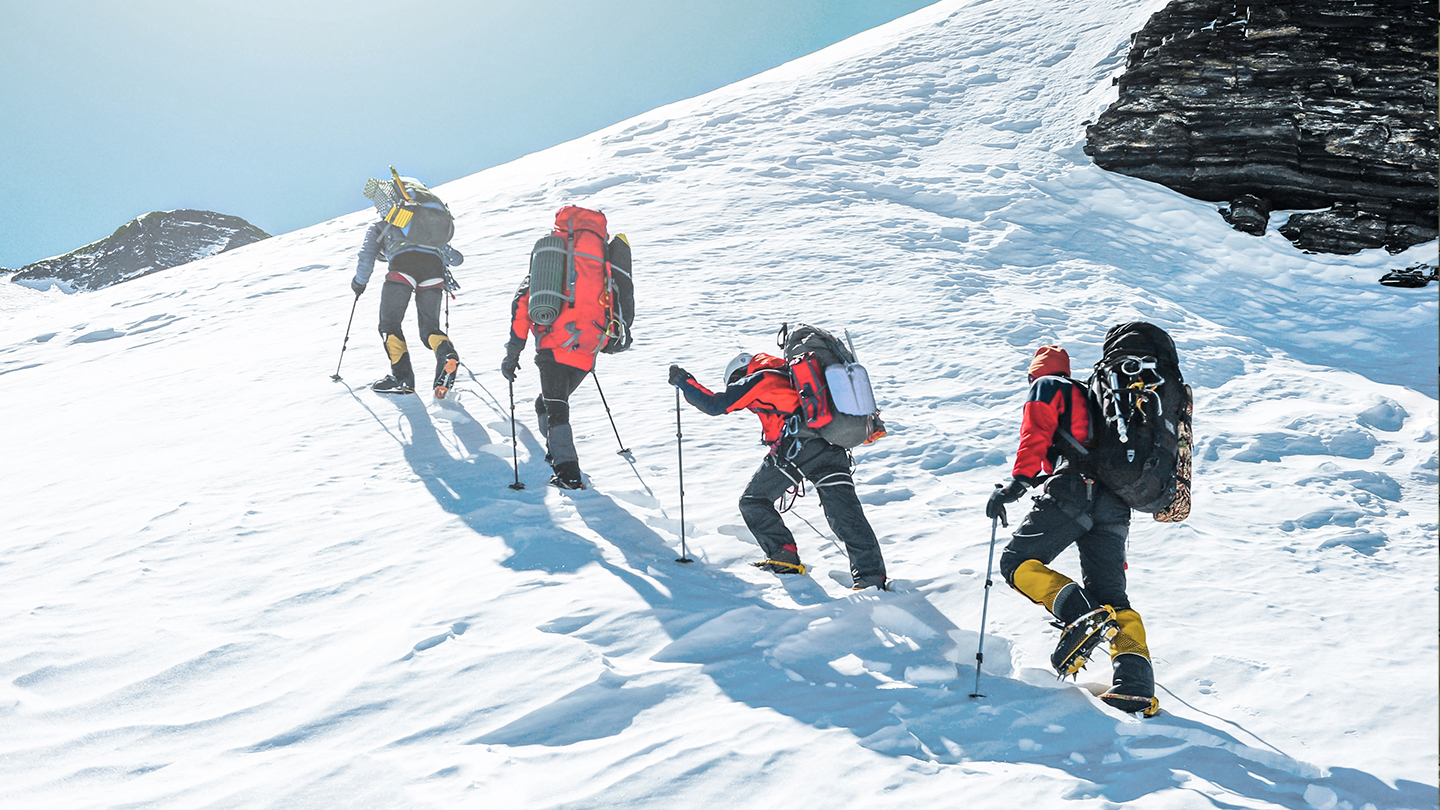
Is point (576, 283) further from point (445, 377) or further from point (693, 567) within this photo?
point (693, 567)

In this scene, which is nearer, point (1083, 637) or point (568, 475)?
point (1083, 637)

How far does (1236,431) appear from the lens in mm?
7715

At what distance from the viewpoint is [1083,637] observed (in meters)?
3.92

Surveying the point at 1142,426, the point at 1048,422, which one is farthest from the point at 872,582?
the point at 1142,426

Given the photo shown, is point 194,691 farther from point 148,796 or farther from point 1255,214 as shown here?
point 1255,214

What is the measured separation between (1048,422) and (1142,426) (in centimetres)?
45

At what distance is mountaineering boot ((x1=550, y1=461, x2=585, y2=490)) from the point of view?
6547mm

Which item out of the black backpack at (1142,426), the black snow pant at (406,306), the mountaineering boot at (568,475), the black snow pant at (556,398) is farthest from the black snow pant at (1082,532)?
the black snow pant at (406,306)

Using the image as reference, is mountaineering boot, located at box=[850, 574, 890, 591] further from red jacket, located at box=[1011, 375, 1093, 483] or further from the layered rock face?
the layered rock face

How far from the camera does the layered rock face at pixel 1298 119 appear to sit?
48.1 feet

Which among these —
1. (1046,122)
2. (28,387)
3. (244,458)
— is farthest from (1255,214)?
(28,387)

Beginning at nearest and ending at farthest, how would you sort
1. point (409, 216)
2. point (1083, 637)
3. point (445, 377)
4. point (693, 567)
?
point (1083, 637)
point (693, 567)
point (445, 377)
point (409, 216)

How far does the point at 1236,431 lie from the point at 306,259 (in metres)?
15.9

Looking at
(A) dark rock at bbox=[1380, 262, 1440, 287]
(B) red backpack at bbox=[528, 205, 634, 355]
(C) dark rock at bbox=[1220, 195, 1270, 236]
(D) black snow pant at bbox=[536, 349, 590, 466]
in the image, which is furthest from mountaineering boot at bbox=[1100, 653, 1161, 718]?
(C) dark rock at bbox=[1220, 195, 1270, 236]
